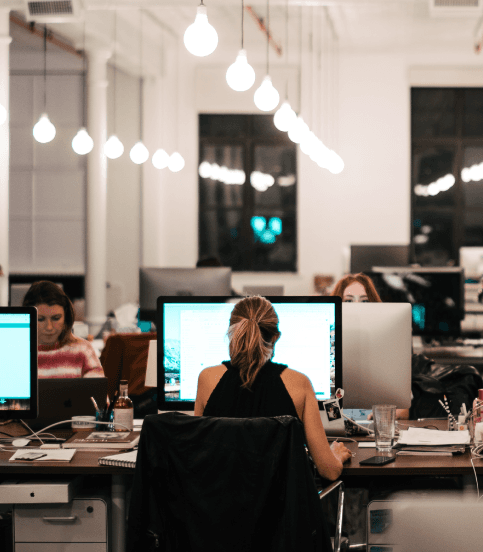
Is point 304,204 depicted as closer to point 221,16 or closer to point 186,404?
point 221,16

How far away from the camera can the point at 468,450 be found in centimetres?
212

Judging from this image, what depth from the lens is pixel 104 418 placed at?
8.05 ft

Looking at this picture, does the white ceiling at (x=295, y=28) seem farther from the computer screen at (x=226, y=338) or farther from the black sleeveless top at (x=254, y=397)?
the black sleeveless top at (x=254, y=397)

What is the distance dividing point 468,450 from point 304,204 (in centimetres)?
680

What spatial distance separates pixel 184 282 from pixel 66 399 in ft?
5.04

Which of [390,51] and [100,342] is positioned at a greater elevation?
[390,51]

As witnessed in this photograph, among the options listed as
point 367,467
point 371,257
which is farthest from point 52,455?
point 371,257

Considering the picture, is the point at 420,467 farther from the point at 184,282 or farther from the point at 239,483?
the point at 184,282

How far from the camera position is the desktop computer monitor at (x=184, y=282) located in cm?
387

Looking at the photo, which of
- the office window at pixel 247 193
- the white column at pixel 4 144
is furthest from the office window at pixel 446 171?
→ the white column at pixel 4 144

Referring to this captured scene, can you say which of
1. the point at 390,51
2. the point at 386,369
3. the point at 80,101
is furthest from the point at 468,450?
the point at 390,51

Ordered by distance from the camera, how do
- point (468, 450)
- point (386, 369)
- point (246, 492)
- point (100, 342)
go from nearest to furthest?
point (246, 492) < point (468, 450) < point (386, 369) < point (100, 342)

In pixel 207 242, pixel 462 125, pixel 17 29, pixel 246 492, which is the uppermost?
pixel 17 29

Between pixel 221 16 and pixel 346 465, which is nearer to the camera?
pixel 346 465
